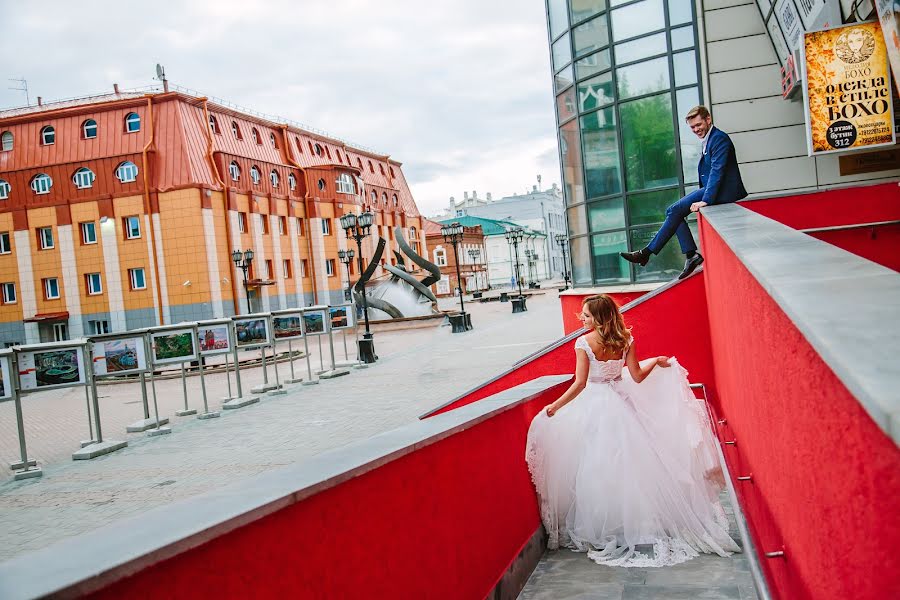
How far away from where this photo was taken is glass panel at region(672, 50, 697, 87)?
14.5 m

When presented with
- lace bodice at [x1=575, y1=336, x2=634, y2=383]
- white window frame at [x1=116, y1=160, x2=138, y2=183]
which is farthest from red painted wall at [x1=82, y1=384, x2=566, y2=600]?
white window frame at [x1=116, y1=160, x2=138, y2=183]

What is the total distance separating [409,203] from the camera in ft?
255

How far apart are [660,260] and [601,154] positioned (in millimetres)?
2646

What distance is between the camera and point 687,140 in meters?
14.7

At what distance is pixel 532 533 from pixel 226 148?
47.5 m

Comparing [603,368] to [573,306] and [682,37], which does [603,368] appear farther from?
[682,37]

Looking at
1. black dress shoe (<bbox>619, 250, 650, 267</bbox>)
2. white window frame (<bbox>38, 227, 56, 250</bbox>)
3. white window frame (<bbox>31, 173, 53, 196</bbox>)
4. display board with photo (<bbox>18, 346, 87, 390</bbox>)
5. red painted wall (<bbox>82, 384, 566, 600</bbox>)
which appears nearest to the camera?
red painted wall (<bbox>82, 384, 566, 600</bbox>)

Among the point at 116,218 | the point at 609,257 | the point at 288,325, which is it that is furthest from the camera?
the point at 116,218

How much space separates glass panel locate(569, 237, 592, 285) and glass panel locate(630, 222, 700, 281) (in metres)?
1.40

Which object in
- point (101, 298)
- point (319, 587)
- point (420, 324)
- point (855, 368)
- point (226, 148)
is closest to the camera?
point (855, 368)

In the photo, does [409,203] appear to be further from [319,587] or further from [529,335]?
[319,587]

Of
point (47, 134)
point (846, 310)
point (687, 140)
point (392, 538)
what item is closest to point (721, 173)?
point (392, 538)

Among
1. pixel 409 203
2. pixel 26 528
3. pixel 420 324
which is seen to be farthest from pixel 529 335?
pixel 409 203

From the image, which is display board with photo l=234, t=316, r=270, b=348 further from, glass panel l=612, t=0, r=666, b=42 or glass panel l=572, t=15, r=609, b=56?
glass panel l=612, t=0, r=666, b=42
